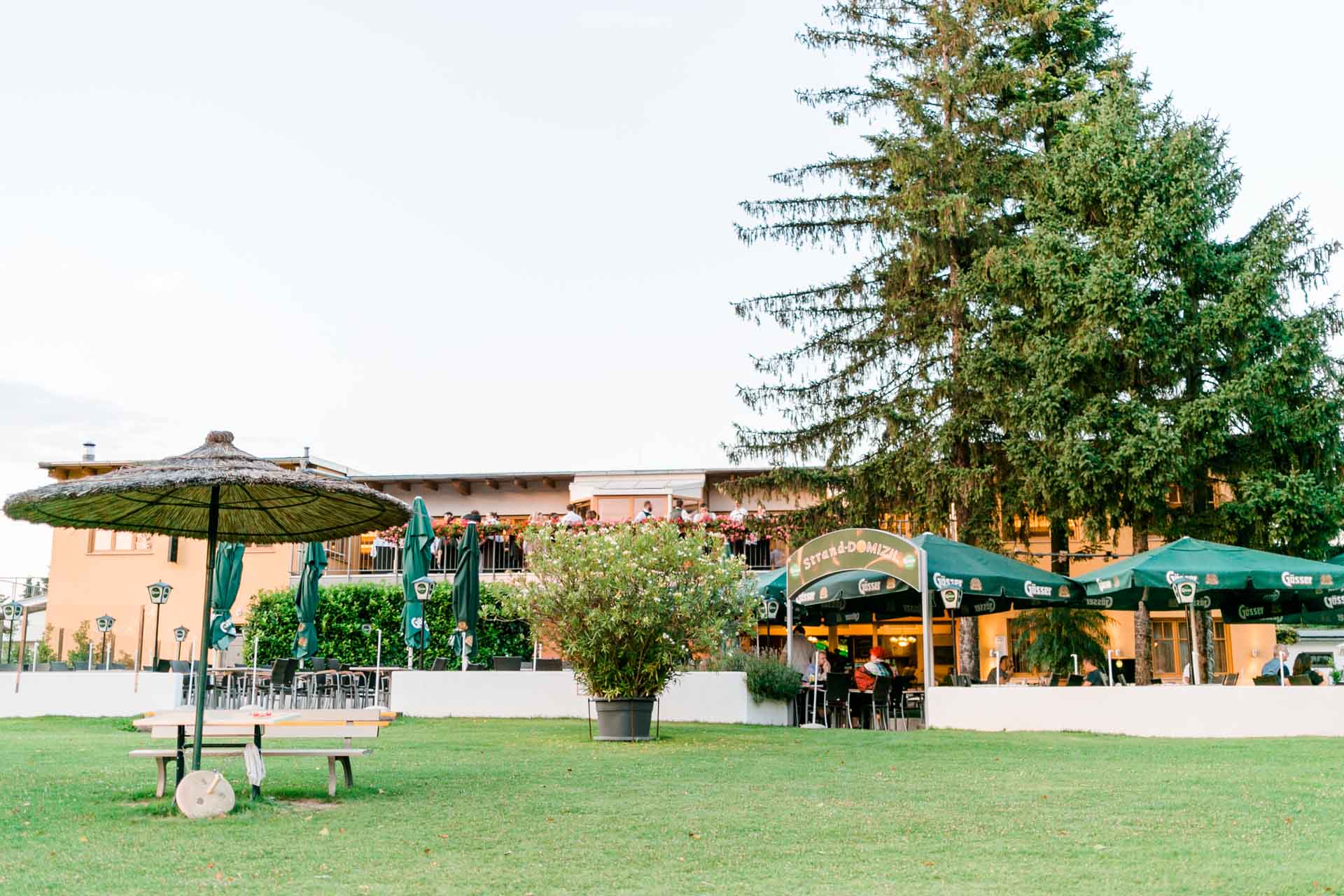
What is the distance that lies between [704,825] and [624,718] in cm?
652

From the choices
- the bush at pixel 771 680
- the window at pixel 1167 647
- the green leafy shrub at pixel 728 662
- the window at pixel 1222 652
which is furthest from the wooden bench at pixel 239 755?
the window at pixel 1222 652

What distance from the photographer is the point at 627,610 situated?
13.5 m

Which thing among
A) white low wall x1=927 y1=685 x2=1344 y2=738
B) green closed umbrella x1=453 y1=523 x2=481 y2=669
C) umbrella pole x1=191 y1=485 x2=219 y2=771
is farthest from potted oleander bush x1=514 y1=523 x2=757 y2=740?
umbrella pole x1=191 y1=485 x2=219 y2=771

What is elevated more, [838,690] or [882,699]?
[838,690]

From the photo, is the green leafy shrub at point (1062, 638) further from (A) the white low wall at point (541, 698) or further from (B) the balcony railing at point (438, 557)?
(A) the white low wall at point (541, 698)

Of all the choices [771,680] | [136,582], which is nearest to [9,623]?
[136,582]

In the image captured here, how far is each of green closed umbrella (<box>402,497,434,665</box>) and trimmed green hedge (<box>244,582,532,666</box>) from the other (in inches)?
144

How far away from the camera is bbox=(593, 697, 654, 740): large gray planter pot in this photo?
13672 millimetres

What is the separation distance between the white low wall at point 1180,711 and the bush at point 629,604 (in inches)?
Result: 164

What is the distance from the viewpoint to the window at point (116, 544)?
102ft

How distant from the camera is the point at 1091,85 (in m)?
24.8

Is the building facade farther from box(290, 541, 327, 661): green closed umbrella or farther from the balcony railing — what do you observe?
box(290, 541, 327, 661): green closed umbrella

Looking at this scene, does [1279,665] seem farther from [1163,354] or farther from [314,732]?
[314,732]

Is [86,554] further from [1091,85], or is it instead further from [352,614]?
[1091,85]
